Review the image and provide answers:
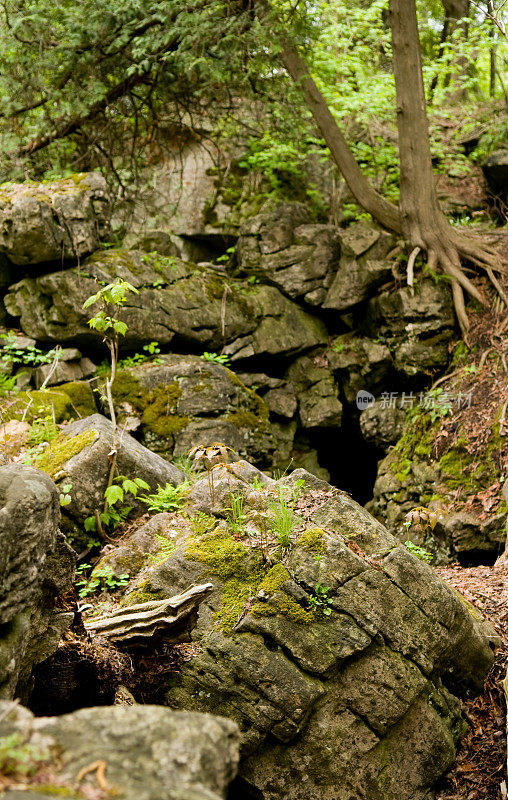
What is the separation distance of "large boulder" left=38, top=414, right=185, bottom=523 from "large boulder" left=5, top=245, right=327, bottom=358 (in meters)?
3.09

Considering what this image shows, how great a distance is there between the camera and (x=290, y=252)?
1080 cm

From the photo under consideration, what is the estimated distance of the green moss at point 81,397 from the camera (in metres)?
7.88

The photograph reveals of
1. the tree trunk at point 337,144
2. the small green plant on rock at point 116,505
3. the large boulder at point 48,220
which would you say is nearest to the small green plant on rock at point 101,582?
the small green plant on rock at point 116,505

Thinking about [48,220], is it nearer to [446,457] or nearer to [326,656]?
[446,457]

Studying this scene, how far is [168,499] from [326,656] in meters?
2.27

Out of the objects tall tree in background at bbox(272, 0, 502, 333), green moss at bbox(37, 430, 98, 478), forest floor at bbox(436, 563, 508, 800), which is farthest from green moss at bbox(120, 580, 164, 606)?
tall tree in background at bbox(272, 0, 502, 333)

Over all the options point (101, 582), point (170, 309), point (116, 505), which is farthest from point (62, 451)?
point (170, 309)

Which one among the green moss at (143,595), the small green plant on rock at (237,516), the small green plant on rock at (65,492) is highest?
the small green plant on rock at (237,516)

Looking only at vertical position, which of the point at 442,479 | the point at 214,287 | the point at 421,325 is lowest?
the point at 442,479

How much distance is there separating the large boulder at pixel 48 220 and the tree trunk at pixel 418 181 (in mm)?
5211

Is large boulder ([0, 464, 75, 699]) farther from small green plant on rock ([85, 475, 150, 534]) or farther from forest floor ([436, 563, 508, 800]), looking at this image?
forest floor ([436, 563, 508, 800])

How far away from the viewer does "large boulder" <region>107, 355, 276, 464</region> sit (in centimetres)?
841

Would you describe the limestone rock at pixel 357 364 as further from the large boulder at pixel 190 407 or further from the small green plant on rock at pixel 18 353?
the small green plant on rock at pixel 18 353

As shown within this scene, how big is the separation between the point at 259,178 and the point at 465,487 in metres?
7.46
